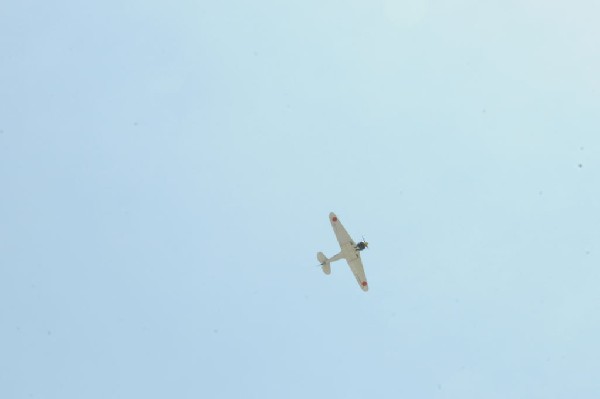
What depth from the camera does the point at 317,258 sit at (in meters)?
106

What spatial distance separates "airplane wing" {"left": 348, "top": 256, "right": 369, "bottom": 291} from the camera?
106688 mm

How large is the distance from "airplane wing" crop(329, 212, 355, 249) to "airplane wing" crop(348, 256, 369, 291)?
392 centimetres

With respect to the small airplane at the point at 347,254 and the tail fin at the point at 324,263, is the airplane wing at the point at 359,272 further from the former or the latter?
the tail fin at the point at 324,263

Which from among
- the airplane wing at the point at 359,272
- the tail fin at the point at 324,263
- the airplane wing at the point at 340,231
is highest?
the airplane wing at the point at 340,231

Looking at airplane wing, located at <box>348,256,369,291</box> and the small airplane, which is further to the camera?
airplane wing, located at <box>348,256,369,291</box>

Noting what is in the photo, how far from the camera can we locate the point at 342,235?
103938mm

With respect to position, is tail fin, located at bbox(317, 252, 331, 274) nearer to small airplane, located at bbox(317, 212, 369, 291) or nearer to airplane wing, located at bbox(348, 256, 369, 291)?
small airplane, located at bbox(317, 212, 369, 291)

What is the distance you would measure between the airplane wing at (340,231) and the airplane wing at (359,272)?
3.92 metres

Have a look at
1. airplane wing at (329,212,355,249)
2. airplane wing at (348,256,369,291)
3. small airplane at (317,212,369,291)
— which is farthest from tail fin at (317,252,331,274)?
airplane wing at (329,212,355,249)

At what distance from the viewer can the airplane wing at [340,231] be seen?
103625mm

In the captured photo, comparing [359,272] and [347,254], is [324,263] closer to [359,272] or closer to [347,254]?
[347,254]

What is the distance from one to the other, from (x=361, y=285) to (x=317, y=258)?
778cm

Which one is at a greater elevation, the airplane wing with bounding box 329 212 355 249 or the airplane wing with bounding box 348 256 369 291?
the airplane wing with bounding box 329 212 355 249

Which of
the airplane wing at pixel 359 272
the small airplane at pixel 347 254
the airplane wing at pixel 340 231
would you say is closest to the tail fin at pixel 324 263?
the small airplane at pixel 347 254
